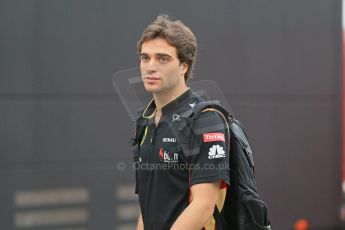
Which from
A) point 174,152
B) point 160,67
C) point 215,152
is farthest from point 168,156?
point 160,67

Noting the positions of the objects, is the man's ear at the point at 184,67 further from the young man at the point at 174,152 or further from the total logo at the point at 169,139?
the total logo at the point at 169,139

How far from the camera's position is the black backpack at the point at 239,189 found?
1595 millimetres

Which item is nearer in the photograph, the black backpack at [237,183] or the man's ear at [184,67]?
the black backpack at [237,183]

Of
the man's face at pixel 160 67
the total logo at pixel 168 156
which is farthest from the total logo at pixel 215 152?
the man's face at pixel 160 67

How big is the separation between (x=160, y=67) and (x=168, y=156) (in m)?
0.28

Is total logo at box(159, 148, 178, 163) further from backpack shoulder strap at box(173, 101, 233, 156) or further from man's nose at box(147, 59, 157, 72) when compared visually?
man's nose at box(147, 59, 157, 72)

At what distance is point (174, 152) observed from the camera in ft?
5.18

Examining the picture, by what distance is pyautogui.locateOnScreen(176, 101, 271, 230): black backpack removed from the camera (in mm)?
1595

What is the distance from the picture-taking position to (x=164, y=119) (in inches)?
65.4

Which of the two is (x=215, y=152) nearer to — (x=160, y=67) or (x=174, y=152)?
(x=174, y=152)

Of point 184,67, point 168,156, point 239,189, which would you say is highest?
point 184,67

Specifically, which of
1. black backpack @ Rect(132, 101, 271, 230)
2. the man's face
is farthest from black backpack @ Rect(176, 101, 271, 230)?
the man's face

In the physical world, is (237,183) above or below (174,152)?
below

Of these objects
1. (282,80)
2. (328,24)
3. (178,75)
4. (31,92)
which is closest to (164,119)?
(178,75)
